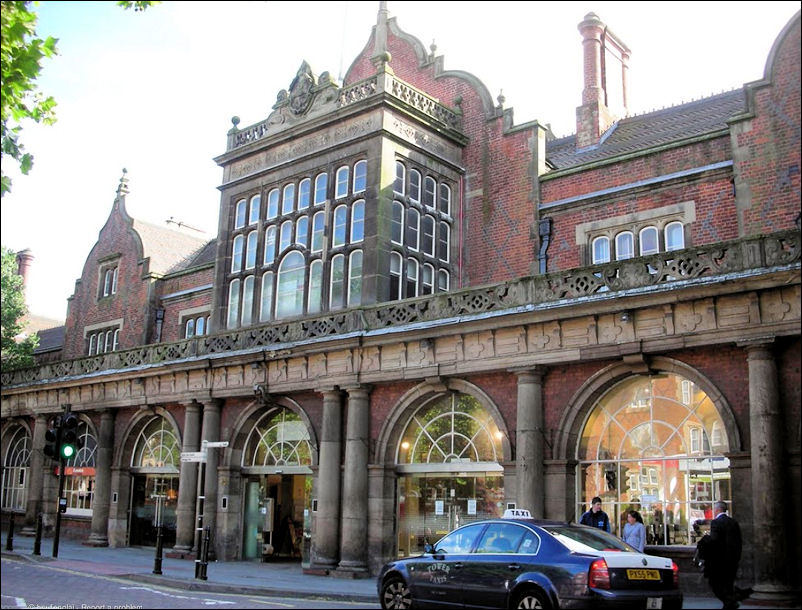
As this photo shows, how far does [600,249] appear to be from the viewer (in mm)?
22047

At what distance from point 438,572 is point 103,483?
1987 centimetres

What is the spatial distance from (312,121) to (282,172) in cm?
189

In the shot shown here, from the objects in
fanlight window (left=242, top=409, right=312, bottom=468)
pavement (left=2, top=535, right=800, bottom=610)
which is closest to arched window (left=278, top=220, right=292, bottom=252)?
fanlight window (left=242, top=409, right=312, bottom=468)

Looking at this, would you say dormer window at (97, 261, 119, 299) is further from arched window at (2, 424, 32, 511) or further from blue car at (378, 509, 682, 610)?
blue car at (378, 509, 682, 610)

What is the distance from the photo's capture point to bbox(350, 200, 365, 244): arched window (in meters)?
23.5

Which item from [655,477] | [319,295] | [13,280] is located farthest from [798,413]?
[13,280]

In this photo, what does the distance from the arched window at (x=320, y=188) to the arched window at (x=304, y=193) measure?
0.24m

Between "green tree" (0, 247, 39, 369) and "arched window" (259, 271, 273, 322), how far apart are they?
14.1 metres

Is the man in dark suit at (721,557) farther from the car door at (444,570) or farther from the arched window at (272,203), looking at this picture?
the arched window at (272,203)

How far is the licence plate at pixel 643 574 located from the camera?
10.8 metres

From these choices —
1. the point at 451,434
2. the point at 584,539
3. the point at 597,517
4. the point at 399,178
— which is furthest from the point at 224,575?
the point at 399,178

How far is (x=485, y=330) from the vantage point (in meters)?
19.5

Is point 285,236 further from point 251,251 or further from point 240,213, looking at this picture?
point 240,213

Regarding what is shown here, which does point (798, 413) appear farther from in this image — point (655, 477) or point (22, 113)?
point (22, 113)
